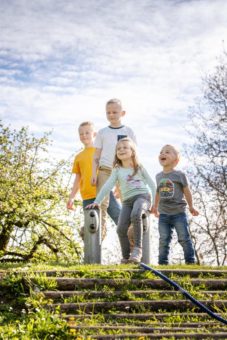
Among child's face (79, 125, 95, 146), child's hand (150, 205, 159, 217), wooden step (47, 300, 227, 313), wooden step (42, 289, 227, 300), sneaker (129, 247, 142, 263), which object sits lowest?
wooden step (47, 300, 227, 313)

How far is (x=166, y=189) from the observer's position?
8.57m

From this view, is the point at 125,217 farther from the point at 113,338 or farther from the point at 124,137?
the point at 113,338

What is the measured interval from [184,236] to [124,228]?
1.24m

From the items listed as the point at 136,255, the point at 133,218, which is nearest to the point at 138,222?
the point at 133,218

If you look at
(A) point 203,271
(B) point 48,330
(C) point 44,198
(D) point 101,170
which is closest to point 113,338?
(B) point 48,330

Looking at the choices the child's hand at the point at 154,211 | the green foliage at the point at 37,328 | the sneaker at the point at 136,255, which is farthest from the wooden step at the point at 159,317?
the child's hand at the point at 154,211

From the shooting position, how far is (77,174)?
9125mm

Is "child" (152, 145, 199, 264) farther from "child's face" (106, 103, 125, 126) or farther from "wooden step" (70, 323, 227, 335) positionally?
"wooden step" (70, 323, 227, 335)

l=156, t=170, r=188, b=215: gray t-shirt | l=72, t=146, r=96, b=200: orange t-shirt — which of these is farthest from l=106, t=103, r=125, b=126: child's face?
l=156, t=170, r=188, b=215: gray t-shirt

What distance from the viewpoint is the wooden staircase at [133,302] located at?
535 cm

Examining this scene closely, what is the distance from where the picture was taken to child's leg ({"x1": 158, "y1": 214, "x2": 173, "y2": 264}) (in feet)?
27.9

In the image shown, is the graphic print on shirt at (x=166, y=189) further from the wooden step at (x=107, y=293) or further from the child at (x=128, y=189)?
the wooden step at (x=107, y=293)

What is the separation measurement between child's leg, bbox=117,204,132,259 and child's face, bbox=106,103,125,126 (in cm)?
159

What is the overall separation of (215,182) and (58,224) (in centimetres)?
686
